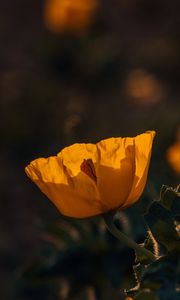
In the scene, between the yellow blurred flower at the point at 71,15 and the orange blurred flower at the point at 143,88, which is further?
the yellow blurred flower at the point at 71,15

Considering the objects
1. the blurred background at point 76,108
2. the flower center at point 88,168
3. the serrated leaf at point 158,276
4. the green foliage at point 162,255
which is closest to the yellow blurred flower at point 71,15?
the blurred background at point 76,108

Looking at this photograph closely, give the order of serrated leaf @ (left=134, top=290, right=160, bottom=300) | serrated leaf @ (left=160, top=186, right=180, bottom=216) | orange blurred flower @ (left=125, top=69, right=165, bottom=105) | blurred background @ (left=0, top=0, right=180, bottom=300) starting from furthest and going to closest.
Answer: orange blurred flower @ (left=125, top=69, right=165, bottom=105) → blurred background @ (left=0, top=0, right=180, bottom=300) → serrated leaf @ (left=160, top=186, right=180, bottom=216) → serrated leaf @ (left=134, top=290, right=160, bottom=300)

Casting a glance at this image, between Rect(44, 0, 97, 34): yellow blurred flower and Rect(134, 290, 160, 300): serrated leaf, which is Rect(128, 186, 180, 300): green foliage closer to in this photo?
Rect(134, 290, 160, 300): serrated leaf

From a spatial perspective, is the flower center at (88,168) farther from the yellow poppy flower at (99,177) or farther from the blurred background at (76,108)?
the blurred background at (76,108)

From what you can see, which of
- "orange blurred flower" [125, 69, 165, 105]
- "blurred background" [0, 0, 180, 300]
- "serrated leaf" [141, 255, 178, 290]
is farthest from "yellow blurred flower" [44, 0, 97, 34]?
"serrated leaf" [141, 255, 178, 290]

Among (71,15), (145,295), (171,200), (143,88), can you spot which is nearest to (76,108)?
(143,88)

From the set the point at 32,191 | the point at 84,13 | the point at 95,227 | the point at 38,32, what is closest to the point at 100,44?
the point at 84,13
